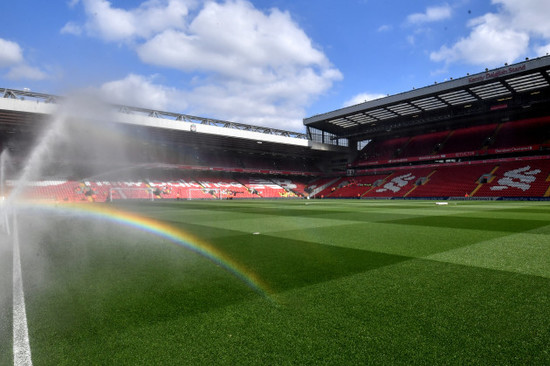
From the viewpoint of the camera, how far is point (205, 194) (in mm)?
51188

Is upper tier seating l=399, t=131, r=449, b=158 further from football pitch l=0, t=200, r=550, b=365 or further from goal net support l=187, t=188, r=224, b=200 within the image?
football pitch l=0, t=200, r=550, b=365

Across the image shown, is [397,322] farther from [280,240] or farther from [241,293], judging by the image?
[280,240]

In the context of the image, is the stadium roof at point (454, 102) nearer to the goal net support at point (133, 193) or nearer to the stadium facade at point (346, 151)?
the stadium facade at point (346, 151)

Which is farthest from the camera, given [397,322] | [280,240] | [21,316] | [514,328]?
[280,240]

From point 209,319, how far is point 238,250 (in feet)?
13.1

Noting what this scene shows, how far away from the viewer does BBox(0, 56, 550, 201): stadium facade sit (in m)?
34.8

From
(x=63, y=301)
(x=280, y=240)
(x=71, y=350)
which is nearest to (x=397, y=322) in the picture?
(x=71, y=350)

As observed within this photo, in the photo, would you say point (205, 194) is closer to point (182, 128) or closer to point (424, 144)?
point (182, 128)

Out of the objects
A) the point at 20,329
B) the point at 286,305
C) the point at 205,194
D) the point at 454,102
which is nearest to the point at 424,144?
the point at 454,102

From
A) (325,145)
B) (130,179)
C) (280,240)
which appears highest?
(325,145)

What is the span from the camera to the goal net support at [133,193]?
43.8 m

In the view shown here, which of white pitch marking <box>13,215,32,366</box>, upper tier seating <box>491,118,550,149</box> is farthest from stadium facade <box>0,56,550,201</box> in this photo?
white pitch marking <box>13,215,32,366</box>

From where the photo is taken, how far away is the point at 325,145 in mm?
58531

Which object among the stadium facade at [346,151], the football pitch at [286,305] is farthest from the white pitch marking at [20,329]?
the stadium facade at [346,151]
